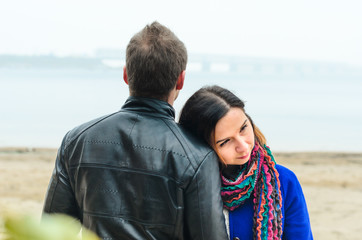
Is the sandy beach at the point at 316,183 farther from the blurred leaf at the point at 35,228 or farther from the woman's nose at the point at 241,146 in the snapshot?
the blurred leaf at the point at 35,228

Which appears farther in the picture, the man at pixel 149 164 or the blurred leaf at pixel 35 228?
the man at pixel 149 164

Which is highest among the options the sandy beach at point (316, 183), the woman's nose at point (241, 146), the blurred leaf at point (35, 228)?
the blurred leaf at point (35, 228)

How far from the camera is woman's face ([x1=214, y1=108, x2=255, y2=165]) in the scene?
1.65m

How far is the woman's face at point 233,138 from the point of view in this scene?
1.65 meters

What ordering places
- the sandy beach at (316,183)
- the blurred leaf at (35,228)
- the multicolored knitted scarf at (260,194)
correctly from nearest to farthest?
the blurred leaf at (35,228), the multicolored knitted scarf at (260,194), the sandy beach at (316,183)

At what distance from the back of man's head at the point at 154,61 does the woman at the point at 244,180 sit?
18cm

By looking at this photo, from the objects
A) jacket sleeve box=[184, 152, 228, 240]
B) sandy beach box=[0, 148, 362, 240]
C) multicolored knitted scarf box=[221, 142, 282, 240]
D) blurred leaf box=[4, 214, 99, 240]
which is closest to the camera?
blurred leaf box=[4, 214, 99, 240]

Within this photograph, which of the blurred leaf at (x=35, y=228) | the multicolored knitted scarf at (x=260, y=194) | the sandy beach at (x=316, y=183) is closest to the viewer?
the blurred leaf at (x=35, y=228)

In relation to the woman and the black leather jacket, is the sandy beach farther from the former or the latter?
the black leather jacket

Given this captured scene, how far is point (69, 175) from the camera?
165cm

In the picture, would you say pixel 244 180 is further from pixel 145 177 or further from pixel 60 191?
pixel 60 191

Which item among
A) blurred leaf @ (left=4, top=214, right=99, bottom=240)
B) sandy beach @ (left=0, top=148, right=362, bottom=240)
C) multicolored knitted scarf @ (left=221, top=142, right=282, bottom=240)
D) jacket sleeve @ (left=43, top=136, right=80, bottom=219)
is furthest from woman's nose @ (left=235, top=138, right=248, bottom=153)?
sandy beach @ (left=0, top=148, right=362, bottom=240)

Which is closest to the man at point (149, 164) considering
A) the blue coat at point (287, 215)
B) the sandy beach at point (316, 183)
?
the blue coat at point (287, 215)

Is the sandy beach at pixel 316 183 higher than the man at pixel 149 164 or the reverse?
the reverse
